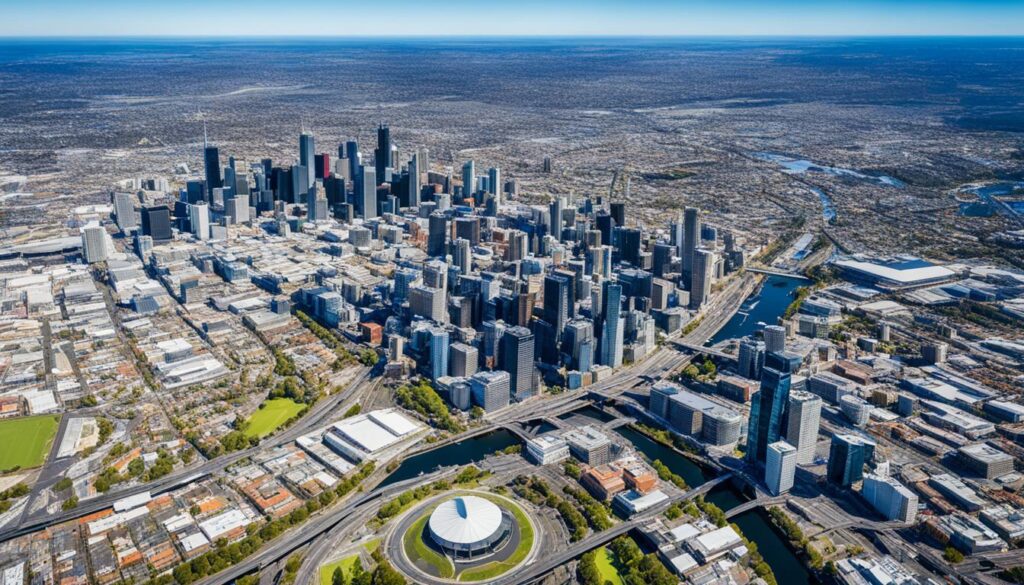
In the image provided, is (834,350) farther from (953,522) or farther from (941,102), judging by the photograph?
(941,102)

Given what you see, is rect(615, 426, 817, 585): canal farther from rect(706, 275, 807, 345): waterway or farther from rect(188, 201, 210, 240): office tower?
rect(188, 201, 210, 240): office tower

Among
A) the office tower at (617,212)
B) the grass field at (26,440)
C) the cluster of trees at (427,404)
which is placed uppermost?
the office tower at (617,212)

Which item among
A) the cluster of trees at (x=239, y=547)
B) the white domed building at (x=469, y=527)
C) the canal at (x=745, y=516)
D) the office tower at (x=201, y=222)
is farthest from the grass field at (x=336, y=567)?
the office tower at (x=201, y=222)

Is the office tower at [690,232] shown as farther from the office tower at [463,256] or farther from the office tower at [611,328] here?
the office tower at [611,328]

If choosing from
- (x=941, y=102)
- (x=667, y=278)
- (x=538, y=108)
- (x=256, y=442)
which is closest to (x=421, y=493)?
(x=256, y=442)

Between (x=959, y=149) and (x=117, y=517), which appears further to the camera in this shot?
(x=959, y=149)

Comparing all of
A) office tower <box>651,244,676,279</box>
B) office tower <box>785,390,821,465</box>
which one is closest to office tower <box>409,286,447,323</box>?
office tower <box>651,244,676,279</box>
